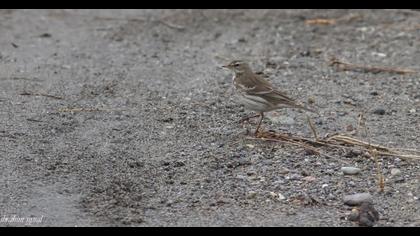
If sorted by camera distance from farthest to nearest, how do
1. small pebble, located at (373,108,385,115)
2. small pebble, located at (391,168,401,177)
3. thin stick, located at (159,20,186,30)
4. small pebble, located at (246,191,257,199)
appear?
thin stick, located at (159,20,186,30), small pebble, located at (373,108,385,115), small pebble, located at (391,168,401,177), small pebble, located at (246,191,257,199)

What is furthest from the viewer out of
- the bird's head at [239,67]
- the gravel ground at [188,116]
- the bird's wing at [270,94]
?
the bird's head at [239,67]

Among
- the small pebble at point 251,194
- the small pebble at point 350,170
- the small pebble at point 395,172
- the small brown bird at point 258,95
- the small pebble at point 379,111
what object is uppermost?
the small brown bird at point 258,95

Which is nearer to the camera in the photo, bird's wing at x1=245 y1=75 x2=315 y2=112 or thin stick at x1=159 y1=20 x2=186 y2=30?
bird's wing at x1=245 y1=75 x2=315 y2=112

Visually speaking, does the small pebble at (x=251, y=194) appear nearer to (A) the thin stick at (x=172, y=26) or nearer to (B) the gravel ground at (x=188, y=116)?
(B) the gravel ground at (x=188, y=116)

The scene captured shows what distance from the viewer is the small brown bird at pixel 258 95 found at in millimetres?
7719

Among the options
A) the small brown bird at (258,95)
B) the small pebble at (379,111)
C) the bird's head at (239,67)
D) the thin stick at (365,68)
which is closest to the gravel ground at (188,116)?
the small pebble at (379,111)

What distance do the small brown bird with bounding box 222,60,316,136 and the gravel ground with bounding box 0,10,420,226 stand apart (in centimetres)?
34

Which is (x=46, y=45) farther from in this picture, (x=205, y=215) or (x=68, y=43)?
(x=205, y=215)

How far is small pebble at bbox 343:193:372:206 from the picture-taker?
20.7 ft

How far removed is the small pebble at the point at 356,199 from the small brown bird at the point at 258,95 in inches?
52.2

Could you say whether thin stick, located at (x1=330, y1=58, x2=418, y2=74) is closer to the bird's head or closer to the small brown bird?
the bird's head

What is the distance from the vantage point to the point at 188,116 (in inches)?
329

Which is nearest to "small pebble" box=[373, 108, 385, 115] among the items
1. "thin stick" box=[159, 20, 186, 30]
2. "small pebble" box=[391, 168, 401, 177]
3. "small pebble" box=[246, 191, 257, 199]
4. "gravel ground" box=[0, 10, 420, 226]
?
"gravel ground" box=[0, 10, 420, 226]

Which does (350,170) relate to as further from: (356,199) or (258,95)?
(258,95)
